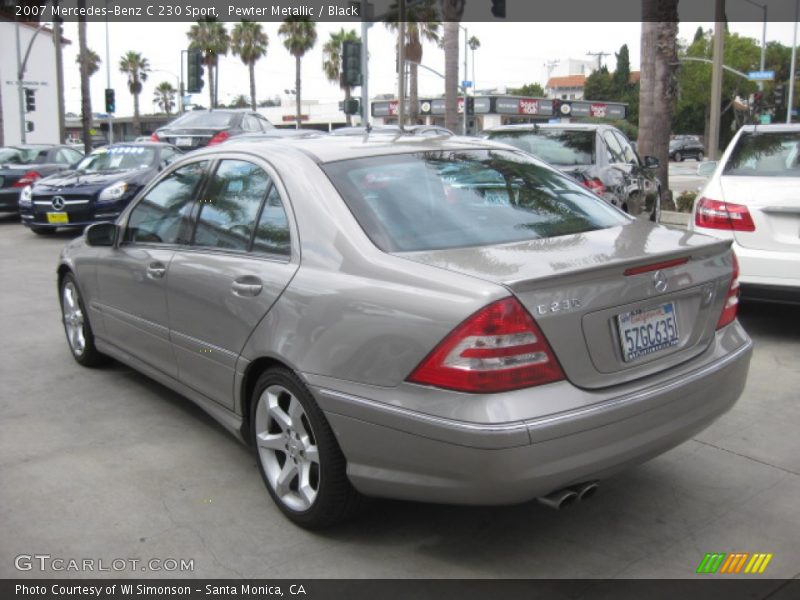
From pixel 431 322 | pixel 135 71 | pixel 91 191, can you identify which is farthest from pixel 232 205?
pixel 135 71

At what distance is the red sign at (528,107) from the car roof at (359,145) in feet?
187

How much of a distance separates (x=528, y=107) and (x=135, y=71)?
4157cm

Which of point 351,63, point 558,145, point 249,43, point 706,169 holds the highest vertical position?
point 249,43

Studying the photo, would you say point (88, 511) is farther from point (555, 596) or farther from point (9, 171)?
point (9, 171)

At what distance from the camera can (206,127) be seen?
16484 millimetres

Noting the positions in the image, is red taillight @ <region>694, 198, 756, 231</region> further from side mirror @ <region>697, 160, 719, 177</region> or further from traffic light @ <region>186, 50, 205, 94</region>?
traffic light @ <region>186, 50, 205, 94</region>

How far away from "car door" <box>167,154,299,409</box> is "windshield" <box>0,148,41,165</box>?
45.3 ft

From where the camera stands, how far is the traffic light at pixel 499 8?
17.7 m

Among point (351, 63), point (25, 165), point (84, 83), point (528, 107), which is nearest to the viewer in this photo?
point (25, 165)

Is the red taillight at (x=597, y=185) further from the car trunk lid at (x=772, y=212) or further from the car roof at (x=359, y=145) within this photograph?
the car roof at (x=359, y=145)

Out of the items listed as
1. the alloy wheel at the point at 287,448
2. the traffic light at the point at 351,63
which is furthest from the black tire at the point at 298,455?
the traffic light at the point at 351,63

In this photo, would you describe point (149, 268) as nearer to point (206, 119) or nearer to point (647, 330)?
point (647, 330)

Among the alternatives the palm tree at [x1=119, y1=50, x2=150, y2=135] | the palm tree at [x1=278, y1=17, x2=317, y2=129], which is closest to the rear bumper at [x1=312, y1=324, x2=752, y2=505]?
the palm tree at [x1=278, y1=17, x2=317, y2=129]

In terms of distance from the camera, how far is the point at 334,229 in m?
3.25
